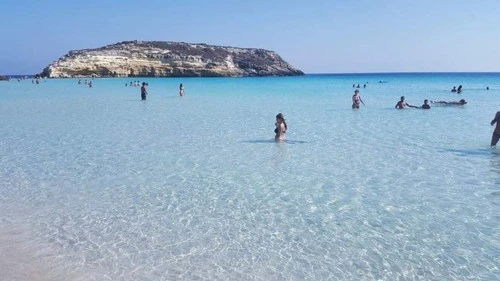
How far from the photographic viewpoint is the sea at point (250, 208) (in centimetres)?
619

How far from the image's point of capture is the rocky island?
110938mm

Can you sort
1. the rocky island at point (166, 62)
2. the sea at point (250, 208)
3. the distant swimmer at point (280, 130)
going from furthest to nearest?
the rocky island at point (166, 62) → the distant swimmer at point (280, 130) → the sea at point (250, 208)

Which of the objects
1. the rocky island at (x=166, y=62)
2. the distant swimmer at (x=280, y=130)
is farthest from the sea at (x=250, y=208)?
the rocky island at (x=166, y=62)

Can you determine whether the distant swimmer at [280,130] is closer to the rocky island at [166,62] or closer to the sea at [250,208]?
the sea at [250,208]

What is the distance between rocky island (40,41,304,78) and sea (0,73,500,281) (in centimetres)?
9933

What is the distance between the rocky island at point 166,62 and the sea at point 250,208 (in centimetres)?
9933

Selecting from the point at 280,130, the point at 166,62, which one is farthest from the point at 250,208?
the point at 166,62

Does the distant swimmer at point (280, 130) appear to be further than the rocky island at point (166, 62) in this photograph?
No

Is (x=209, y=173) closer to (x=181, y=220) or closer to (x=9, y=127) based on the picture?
(x=181, y=220)

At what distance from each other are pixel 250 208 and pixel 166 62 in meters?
118

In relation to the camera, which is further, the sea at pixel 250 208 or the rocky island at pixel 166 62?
the rocky island at pixel 166 62

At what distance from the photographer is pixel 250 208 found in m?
8.60

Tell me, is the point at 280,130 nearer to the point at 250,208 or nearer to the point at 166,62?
the point at 250,208

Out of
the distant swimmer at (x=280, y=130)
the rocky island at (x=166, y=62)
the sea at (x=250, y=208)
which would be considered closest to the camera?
the sea at (x=250, y=208)
